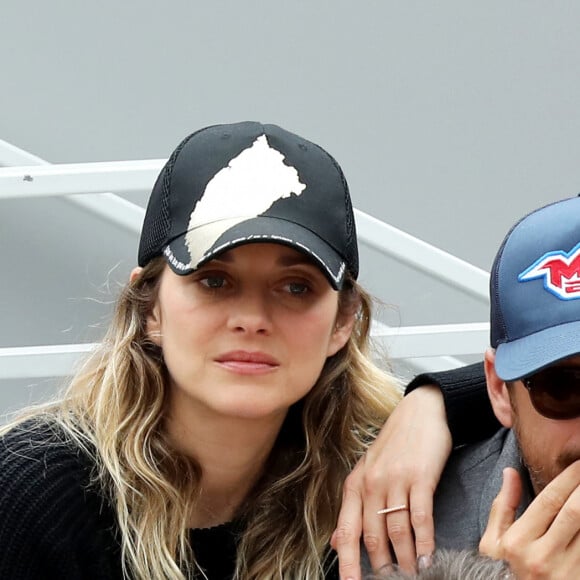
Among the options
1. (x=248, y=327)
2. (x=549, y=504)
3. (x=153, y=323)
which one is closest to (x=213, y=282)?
(x=248, y=327)

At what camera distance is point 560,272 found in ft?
5.65

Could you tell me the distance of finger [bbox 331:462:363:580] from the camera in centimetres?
182

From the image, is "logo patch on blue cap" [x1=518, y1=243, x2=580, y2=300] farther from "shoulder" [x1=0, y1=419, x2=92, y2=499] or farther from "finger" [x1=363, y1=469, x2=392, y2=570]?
"shoulder" [x1=0, y1=419, x2=92, y2=499]

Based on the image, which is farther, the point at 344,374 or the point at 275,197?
the point at 344,374

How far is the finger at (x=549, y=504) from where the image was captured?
Result: 1.63m

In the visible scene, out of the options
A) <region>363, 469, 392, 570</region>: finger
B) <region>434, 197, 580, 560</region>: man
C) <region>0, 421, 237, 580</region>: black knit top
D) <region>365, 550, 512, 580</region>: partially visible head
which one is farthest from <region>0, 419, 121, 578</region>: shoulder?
<region>365, 550, 512, 580</region>: partially visible head

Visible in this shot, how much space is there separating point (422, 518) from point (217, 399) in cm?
38

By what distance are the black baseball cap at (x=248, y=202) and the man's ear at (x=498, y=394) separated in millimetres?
276

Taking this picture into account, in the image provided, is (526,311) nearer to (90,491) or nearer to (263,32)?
(90,491)

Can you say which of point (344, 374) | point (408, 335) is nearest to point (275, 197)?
point (344, 374)

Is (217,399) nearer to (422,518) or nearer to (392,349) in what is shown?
(422,518)

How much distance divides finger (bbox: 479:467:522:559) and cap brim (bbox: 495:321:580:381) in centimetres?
16

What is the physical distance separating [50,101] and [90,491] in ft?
6.11

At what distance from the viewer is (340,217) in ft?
6.53
